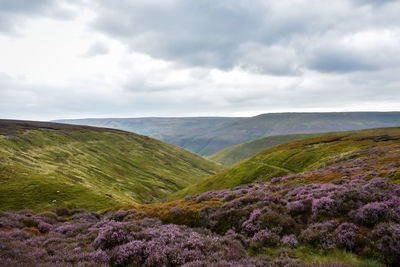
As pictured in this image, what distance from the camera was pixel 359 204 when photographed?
1290 cm

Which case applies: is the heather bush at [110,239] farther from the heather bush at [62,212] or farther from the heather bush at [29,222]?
the heather bush at [62,212]

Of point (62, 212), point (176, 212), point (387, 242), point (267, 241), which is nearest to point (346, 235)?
point (387, 242)

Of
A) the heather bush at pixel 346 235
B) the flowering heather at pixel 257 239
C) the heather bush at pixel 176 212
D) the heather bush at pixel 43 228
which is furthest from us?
the heather bush at pixel 43 228

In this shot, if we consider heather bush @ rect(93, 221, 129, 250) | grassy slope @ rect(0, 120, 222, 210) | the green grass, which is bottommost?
grassy slope @ rect(0, 120, 222, 210)

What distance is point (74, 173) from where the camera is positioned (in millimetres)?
97500

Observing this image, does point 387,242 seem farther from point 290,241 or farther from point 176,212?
point 176,212

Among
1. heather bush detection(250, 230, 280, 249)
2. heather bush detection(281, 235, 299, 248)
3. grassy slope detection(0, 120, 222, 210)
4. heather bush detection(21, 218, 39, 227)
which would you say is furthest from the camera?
grassy slope detection(0, 120, 222, 210)

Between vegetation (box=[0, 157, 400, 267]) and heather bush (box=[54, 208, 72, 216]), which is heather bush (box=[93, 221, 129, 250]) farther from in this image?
heather bush (box=[54, 208, 72, 216])

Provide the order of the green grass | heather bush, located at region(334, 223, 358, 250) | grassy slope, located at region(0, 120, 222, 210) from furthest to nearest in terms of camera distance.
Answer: grassy slope, located at region(0, 120, 222, 210) → heather bush, located at region(334, 223, 358, 250) → the green grass

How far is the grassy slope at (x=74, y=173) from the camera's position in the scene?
6247cm

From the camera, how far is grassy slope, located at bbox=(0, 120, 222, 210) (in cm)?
6247

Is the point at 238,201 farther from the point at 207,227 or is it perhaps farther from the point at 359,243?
the point at 359,243

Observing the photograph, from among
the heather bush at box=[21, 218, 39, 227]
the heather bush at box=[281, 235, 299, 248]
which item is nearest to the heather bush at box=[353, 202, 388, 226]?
the heather bush at box=[281, 235, 299, 248]

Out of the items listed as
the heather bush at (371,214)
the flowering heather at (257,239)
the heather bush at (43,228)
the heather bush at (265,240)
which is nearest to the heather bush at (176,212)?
the flowering heather at (257,239)
